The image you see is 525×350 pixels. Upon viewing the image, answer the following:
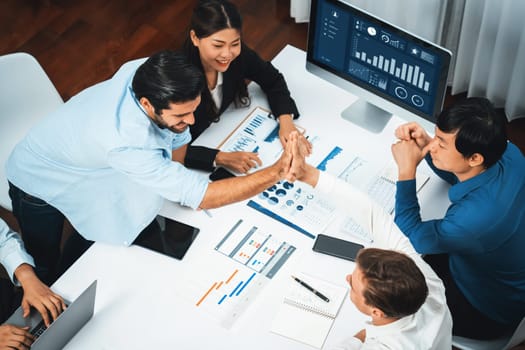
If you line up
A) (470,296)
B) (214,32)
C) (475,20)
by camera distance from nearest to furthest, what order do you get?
1. (470,296)
2. (214,32)
3. (475,20)

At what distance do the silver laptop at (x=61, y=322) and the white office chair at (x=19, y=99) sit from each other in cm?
86

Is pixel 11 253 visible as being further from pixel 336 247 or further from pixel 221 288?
pixel 336 247

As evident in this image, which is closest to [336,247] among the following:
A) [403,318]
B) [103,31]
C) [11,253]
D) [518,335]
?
[403,318]

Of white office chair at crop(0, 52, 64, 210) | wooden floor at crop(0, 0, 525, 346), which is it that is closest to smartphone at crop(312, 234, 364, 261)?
white office chair at crop(0, 52, 64, 210)

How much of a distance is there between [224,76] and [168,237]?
75 centimetres

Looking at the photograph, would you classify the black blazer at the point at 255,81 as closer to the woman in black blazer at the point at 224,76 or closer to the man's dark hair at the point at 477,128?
the woman in black blazer at the point at 224,76

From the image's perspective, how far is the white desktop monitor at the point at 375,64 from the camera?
2.56 metres

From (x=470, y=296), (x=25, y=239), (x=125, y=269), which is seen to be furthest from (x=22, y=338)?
(x=470, y=296)

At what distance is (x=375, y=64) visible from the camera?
8.88 ft

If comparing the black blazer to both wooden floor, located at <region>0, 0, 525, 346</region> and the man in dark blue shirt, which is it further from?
wooden floor, located at <region>0, 0, 525, 346</region>

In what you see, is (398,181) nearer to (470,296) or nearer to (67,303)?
(470,296)

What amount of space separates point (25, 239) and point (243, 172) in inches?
35.7

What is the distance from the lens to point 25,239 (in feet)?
9.22

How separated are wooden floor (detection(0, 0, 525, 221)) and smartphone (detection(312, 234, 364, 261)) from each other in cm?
208
